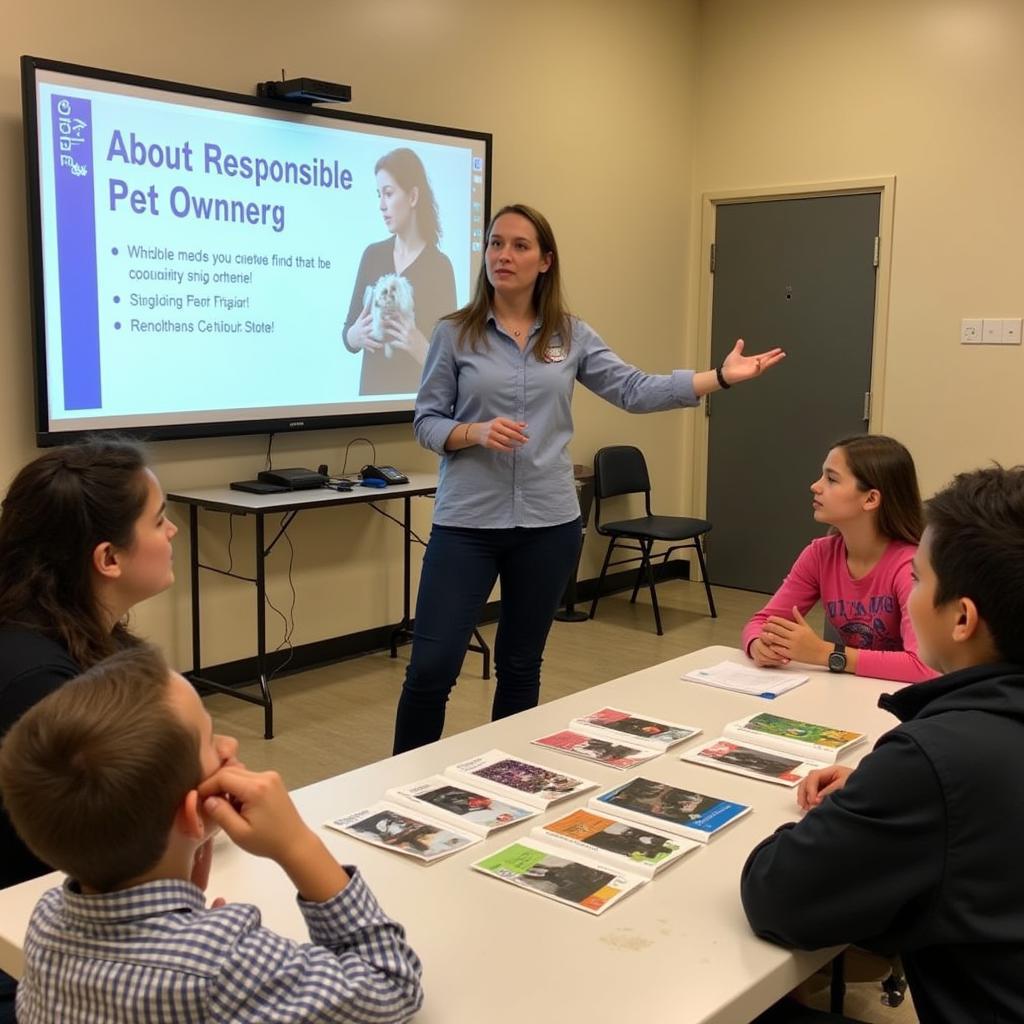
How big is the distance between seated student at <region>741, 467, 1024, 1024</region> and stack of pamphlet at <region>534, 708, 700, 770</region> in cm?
46

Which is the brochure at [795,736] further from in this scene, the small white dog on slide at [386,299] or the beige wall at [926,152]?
the beige wall at [926,152]

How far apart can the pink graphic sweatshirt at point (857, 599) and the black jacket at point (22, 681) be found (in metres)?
1.37

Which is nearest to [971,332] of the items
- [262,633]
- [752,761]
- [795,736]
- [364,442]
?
[364,442]

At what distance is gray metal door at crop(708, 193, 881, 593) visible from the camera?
18.4ft

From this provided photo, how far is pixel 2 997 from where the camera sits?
1361 millimetres

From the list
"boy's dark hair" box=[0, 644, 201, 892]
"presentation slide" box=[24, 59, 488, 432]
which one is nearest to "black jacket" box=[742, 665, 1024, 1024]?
"boy's dark hair" box=[0, 644, 201, 892]

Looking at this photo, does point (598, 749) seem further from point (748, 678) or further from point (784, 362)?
point (784, 362)

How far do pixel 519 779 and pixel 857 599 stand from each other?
1093 mm

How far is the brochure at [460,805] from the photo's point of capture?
150cm

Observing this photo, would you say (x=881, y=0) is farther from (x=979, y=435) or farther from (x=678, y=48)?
(x=979, y=435)

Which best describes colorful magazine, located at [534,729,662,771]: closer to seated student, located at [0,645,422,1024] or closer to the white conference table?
the white conference table

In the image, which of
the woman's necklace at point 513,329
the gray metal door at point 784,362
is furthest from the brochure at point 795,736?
the gray metal door at point 784,362

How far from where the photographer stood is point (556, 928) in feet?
4.09

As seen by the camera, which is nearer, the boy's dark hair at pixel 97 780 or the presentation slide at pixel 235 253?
the boy's dark hair at pixel 97 780
